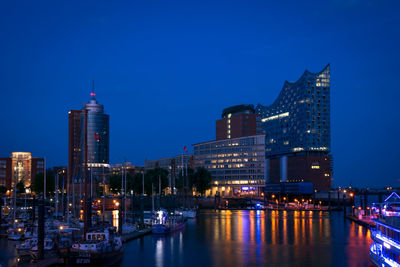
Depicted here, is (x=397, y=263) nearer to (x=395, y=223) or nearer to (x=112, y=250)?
(x=395, y=223)

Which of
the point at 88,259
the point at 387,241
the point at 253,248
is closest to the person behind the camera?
the point at 387,241

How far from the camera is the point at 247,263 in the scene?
5694 cm

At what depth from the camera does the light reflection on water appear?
58.7m

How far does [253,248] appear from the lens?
69375 mm

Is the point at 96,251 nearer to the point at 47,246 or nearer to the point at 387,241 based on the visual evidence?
the point at 47,246

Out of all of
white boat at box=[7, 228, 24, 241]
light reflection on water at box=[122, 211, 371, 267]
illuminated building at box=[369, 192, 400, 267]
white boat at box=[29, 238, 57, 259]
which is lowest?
light reflection on water at box=[122, 211, 371, 267]

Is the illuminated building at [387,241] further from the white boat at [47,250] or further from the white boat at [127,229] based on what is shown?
the white boat at [127,229]

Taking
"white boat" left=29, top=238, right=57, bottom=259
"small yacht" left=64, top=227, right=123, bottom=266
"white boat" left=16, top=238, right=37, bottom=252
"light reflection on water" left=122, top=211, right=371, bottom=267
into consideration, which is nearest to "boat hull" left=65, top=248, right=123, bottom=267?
"small yacht" left=64, top=227, right=123, bottom=266

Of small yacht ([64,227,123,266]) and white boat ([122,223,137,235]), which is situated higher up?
small yacht ([64,227,123,266])

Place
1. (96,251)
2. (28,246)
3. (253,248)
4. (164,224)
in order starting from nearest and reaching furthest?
1. (96,251)
2. (28,246)
3. (253,248)
4. (164,224)

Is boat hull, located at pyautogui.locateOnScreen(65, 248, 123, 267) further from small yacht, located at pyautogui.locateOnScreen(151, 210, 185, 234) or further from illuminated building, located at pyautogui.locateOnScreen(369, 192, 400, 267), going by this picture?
small yacht, located at pyautogui.locateOnScreen(151, 210, 185, 234)

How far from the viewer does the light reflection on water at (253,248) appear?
58719 millimetres

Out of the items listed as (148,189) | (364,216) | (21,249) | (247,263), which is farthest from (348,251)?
(148,189)

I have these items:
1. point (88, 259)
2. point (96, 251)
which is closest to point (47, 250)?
point (96, 251)
